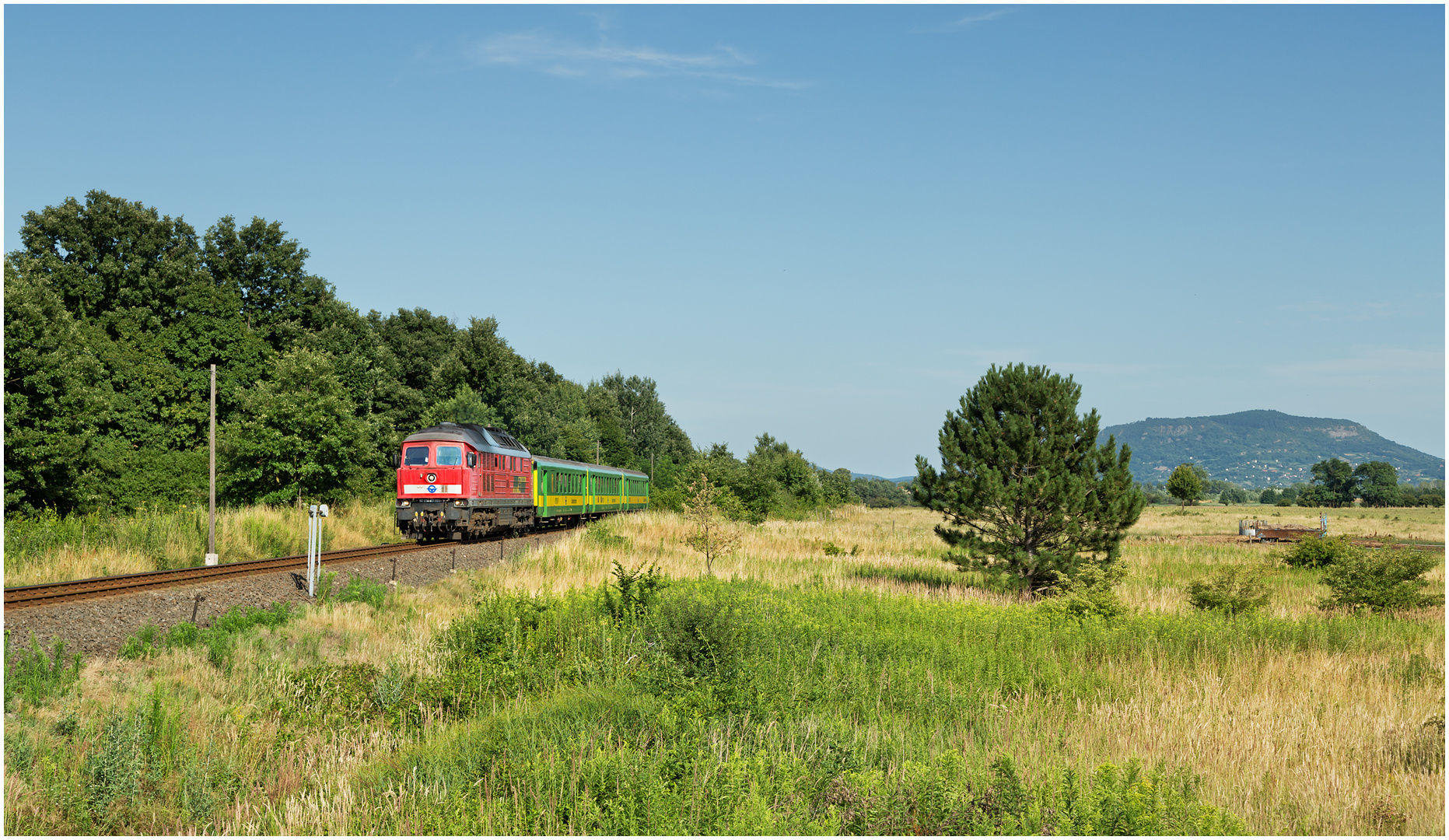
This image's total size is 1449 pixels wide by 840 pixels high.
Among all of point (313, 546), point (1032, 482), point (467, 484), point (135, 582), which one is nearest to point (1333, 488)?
point (1032, 482)

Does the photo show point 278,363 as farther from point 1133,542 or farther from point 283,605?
point 1133,542

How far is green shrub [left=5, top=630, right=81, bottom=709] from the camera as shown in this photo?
9.02m

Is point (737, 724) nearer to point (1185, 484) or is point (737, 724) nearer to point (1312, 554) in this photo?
point (1312, 554)

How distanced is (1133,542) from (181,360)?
2088 inches

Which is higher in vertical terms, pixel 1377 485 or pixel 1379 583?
pixel 1377 485

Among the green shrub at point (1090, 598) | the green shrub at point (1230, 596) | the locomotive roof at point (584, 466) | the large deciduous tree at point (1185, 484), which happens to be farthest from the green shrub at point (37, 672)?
the large deciduous tree at point (1185, 484)

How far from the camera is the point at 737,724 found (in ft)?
24.7

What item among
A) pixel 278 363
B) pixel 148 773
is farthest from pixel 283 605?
pixel 278 363

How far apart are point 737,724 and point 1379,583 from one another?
15.1 metres

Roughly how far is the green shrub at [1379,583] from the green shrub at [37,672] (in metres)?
20.2

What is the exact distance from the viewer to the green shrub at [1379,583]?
16359mm

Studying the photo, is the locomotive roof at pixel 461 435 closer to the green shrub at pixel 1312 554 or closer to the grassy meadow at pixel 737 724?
the grassy meadow at pixel 737 724

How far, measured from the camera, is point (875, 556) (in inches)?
1105

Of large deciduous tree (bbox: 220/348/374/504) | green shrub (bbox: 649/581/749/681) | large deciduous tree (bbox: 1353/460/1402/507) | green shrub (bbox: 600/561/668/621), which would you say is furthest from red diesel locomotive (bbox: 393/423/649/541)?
large deciduous tree (bbox: 1353/460/1402/507)
